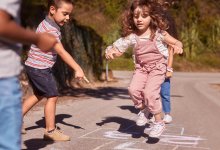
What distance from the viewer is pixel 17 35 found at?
2625mm

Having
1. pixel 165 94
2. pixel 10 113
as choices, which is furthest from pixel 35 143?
pixel 10 113

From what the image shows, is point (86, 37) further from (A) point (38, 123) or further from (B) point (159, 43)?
(B) point (159, 43)

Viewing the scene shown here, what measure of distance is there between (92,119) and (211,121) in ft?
5.91

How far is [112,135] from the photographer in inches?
254

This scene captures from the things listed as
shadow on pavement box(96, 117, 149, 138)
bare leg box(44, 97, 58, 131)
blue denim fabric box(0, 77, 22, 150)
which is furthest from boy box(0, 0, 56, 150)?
shadow on pavement box(96, 117, 149, 138)

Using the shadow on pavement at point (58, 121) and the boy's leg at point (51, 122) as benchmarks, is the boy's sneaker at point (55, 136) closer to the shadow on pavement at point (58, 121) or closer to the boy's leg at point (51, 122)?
the boy's leg at point (51, 122)

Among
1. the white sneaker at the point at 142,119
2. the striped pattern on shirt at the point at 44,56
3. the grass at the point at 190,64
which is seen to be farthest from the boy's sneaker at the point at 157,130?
the grass at the point at 190,64

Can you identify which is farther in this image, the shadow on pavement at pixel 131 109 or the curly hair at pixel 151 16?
the shadow on pavement at pixel 131 109

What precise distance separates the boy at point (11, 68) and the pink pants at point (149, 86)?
131 inches

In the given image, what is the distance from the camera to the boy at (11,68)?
263 centimetres

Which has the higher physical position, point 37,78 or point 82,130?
point 37,78

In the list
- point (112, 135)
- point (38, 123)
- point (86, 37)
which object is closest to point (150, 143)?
point (112, 135)

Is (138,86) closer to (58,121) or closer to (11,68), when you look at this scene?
(58,121)

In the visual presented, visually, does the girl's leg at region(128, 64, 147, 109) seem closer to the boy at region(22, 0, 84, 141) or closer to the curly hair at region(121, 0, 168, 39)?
the curly hair at region(121, 0, 168, 39)
